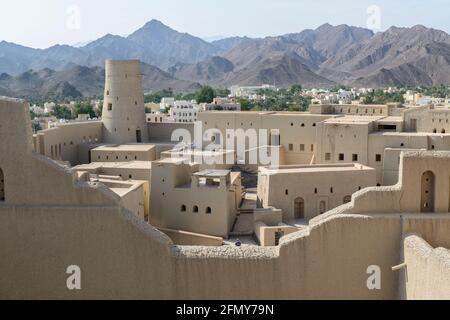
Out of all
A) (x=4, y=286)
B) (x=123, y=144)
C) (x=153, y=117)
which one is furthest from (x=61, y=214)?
(x=153, y=117)

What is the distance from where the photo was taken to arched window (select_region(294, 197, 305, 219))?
63.1 feet

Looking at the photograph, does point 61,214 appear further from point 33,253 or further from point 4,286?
point 4,286

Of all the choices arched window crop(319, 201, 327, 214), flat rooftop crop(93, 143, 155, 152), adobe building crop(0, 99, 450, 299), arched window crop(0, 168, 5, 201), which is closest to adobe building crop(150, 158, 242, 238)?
arched window crop(319, 201, 327, 214)

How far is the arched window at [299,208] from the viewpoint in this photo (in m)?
19.2

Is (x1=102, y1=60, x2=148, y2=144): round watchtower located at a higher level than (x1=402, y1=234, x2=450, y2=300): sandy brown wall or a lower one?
higher

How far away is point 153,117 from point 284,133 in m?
24.1

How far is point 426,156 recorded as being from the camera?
10.8 m

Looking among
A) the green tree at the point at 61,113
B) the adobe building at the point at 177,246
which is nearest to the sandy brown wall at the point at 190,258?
the adobe building at the point at 177,246

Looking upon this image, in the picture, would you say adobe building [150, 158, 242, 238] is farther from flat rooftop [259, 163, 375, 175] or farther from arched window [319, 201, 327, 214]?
arched window [319, 201, 327, 214]

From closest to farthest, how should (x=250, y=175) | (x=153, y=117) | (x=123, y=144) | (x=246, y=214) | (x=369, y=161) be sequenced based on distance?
(x=246, y=214)
(x=369, y=161)
(x=250, y=175)
(x=123, y=144)
(x=153, y=117)

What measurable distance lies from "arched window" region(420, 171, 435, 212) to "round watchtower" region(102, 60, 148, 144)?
2057cm

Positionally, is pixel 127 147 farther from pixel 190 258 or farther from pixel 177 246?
pixel 190 258

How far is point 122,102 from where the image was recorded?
29.9m

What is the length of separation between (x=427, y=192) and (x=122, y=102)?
69.8ft
